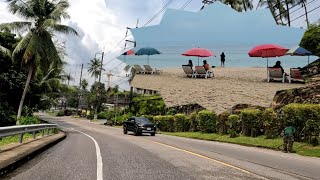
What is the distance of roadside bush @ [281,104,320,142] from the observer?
19953 mm

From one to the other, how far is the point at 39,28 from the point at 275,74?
20708 mm

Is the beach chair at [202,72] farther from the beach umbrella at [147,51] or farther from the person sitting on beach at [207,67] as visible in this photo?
the beach umbrella at [147,51]

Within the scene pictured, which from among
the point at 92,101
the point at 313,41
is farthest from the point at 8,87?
the point at 92,101

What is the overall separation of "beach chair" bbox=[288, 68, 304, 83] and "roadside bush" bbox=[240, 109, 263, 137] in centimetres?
461

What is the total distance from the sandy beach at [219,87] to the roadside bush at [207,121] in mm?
582

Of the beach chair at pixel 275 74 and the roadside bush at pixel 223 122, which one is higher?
the beach chair at pixel 275 74

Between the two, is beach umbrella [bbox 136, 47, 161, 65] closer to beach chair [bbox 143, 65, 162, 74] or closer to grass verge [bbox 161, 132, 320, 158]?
beach chair [bbox 143, 65, 162, 74]

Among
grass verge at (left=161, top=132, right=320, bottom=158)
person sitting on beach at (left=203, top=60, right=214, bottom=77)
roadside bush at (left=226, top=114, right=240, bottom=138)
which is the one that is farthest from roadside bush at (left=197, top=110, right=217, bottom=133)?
person sitting on beach at (left=203, top=60, right=214, bottom=77)

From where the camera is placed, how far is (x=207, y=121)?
3072 cm

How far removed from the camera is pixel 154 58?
35.2 metres

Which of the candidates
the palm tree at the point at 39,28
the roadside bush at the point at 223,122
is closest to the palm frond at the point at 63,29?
the palm tree at the point at 39,28

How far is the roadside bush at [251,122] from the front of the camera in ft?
81.9

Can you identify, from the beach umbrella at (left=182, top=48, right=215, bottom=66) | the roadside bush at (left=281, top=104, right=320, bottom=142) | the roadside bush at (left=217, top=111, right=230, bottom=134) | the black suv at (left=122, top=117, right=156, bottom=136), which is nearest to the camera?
the roadside bush at (left=281, top=104, right=320, bottom=142)

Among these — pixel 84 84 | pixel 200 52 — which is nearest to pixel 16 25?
pixel 200 52
